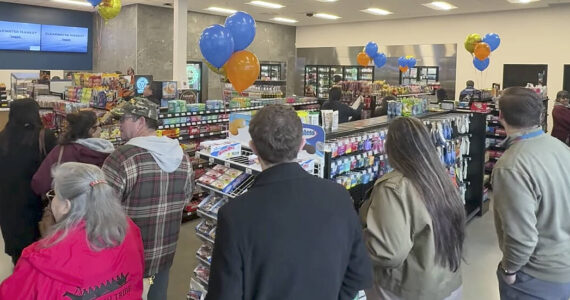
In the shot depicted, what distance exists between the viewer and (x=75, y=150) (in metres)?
3.36

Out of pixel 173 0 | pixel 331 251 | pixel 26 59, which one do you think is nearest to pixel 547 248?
pixel 331 251

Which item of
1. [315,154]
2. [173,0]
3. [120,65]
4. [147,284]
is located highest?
[173,0]

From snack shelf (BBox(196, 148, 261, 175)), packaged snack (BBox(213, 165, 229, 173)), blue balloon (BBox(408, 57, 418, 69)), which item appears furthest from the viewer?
blue balloon (BBox(408, 57, 418, 69))

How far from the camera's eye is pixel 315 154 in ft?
11.1

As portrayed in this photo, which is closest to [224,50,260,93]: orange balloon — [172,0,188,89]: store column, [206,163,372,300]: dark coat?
[206,163,372,300]: dark coat

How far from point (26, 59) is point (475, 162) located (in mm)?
12454

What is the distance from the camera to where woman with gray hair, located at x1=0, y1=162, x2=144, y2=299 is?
1570mm

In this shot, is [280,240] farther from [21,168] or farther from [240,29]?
[240,29]

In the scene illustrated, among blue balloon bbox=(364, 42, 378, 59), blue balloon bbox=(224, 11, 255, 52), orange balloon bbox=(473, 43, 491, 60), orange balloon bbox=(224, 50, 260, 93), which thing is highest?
blue balloon bbox=(364, 42, 378, 59)

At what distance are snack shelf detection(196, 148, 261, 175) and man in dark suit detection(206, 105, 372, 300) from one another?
141 centimetres

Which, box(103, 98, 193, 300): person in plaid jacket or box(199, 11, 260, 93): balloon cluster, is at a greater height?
box(199, 11, 260, 93): balloon cluster

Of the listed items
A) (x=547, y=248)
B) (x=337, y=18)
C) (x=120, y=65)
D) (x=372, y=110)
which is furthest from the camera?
(x=337, y=18)

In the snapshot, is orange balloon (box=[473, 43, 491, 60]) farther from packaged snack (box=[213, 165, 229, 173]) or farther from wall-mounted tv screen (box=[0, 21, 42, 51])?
wall-mounted tv screen (box=[0, 21, 42, 51])

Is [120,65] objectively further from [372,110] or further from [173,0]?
[372,110]
